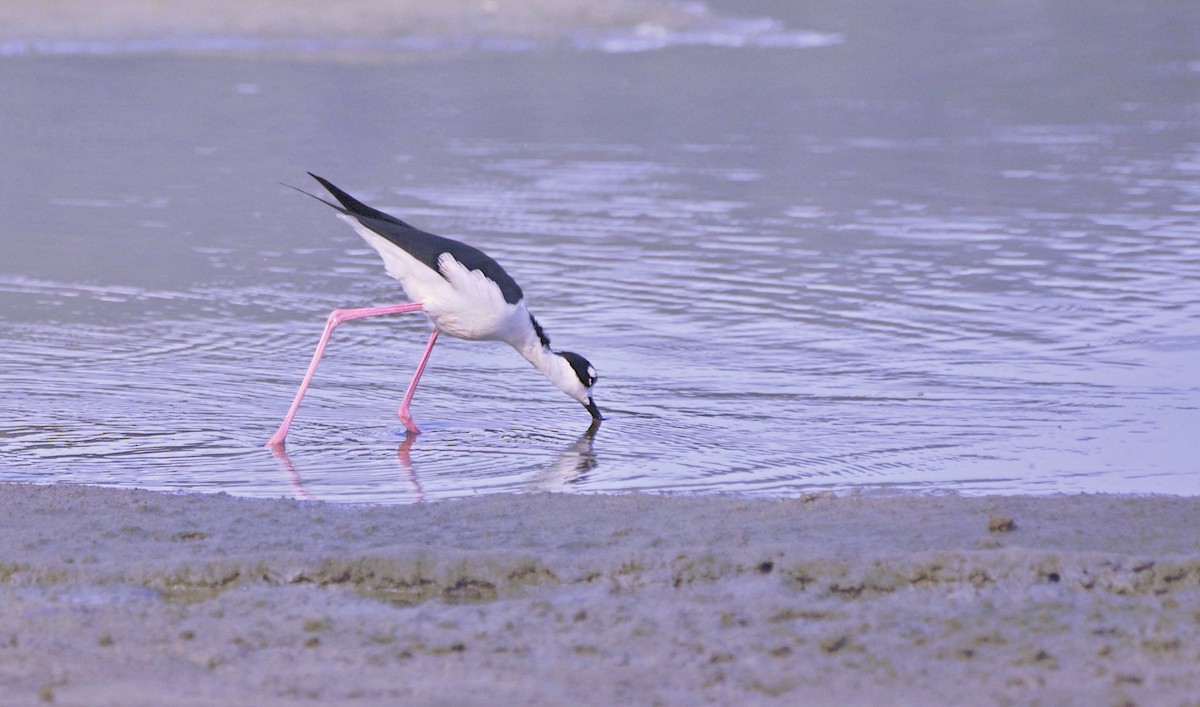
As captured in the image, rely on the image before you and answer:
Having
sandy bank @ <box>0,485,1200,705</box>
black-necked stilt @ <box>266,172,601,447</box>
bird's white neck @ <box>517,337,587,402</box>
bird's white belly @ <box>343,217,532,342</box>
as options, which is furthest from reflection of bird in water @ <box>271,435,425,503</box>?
bird's white neck @ <box>517,337,587,402</box>

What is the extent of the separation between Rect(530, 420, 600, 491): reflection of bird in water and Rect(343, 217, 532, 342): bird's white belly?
2.22ft

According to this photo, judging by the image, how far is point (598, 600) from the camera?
4.74 meters

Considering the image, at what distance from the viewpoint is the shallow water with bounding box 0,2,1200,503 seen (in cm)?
703

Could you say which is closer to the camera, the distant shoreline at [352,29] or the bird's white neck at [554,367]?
the bird's white neck at [554,367]

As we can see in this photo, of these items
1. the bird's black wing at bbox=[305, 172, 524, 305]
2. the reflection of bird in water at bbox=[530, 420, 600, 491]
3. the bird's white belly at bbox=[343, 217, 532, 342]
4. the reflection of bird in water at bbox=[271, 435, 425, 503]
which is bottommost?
the reflection of bird in water at bbox=[271, 435, 425, 503]

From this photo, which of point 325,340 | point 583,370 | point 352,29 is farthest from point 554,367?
point 352,29

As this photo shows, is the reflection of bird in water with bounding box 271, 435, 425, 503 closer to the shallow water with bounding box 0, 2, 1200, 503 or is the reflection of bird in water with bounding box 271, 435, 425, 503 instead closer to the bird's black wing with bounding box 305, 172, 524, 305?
the shallow water with bounding box 0, 2, 1200, 503

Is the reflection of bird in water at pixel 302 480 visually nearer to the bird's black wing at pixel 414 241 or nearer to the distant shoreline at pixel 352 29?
the bird's black wing at pixel 414 241

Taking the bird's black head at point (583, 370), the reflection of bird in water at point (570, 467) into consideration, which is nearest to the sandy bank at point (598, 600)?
the reflection of bird in water at point (570, 467)

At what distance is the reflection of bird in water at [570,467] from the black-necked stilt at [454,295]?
1.23 ft

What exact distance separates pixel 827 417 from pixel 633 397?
104cm

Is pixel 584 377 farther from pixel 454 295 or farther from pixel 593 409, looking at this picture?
pixel 454 295

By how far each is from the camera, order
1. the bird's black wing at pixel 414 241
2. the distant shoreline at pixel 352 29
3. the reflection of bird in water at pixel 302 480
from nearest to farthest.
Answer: the reflection of bird in water at pixel 302 480 → the bird's black wing at pixel 414 241 → the distant shoreline at pixel 352 29

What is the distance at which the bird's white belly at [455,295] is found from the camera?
7.45m
